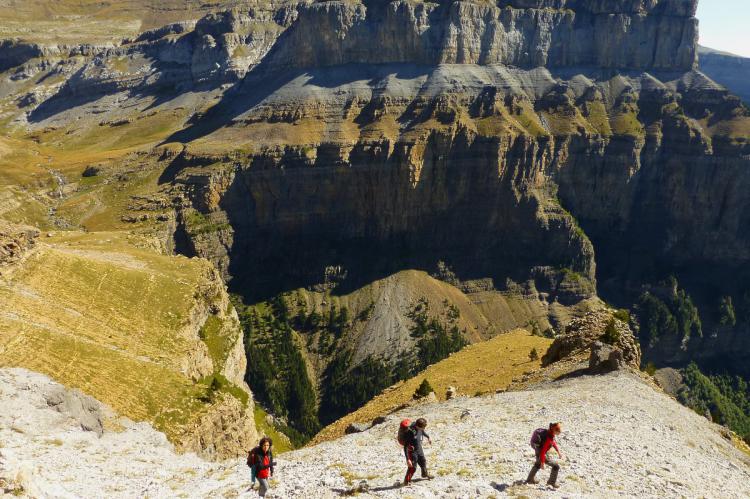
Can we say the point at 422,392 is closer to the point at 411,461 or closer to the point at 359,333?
the point at 411,461

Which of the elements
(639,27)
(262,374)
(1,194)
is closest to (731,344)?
(639,27)

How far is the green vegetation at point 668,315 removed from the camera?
485ft

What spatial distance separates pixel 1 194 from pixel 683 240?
620 feet

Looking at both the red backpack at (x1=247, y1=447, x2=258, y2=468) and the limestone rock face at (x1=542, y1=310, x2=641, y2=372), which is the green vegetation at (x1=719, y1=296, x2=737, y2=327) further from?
the red backpack at (x1=247, y1=447, x2=258, y2=468)

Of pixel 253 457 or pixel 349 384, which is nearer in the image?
pixel 253 457

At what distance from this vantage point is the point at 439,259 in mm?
155250

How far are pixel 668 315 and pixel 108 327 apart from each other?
5734 inches

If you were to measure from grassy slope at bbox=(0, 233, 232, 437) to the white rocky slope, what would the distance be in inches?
138

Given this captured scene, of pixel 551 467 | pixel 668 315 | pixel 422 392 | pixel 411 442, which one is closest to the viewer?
pixel 411 442

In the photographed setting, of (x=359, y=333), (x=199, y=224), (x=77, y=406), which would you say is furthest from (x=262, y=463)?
(x=199, y=224)

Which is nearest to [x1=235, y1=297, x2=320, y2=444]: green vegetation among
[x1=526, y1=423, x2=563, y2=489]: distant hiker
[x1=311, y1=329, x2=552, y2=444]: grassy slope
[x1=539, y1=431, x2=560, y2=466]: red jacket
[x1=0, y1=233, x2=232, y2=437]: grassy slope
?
[x1=311, y1=329, x2=552, y2=444]: grassy slope

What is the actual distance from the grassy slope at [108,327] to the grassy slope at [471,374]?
15.9 meters

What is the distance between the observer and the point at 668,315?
148375 mm

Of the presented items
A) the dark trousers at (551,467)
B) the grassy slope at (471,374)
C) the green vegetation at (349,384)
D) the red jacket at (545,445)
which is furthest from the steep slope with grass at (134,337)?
the green vegetation at (349,384)
